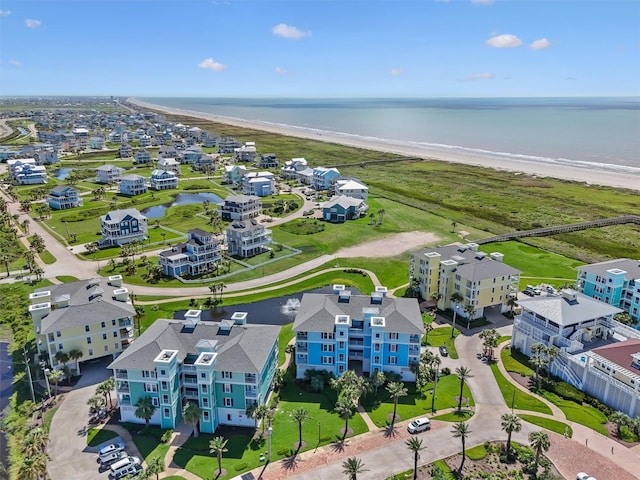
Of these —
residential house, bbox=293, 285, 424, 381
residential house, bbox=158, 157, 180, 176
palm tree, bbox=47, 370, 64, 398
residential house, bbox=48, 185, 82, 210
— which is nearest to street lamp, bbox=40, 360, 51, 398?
palm tree, bbox=47, 370, 64, 398

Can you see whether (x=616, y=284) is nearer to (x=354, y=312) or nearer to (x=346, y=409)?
(x=354, y=312)

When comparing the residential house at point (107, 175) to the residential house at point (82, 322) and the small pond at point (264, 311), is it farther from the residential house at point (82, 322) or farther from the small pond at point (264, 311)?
the residential house at point (82, 322)

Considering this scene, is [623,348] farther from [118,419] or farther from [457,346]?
[118,419]

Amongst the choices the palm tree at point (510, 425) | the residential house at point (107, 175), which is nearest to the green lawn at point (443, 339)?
the palm tree at point (510, 425)

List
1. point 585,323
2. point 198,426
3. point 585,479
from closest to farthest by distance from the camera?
point 585,479, point 198,426, point 585,323

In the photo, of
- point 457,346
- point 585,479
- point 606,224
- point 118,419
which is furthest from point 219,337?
point 606,224

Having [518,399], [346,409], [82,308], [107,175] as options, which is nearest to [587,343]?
[518,399]
